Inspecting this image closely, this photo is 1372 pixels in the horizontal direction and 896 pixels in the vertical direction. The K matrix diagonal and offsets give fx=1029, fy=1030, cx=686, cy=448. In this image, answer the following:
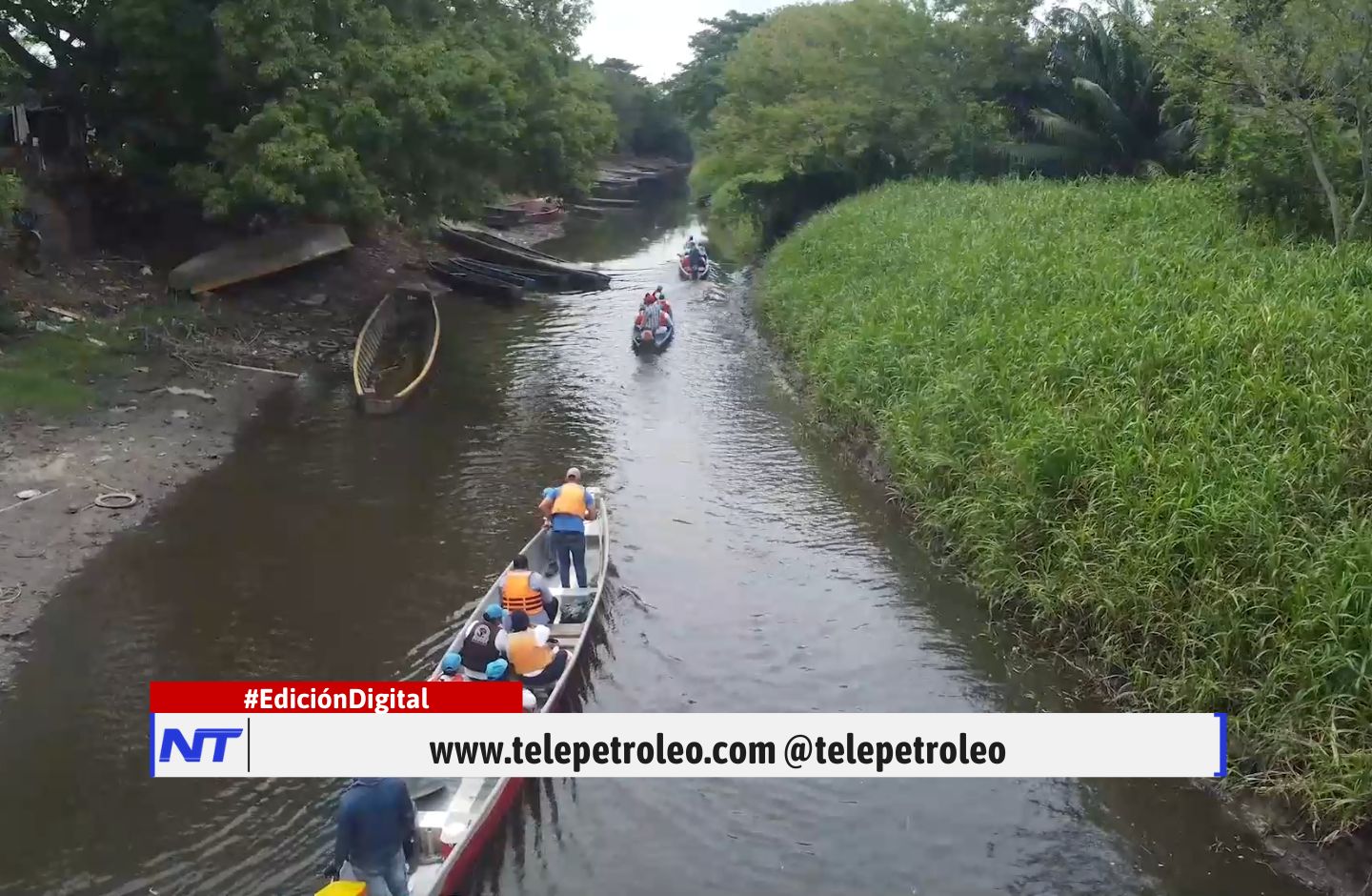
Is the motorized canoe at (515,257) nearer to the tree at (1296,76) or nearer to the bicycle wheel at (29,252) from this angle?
the bicycle wheel at (29,252)

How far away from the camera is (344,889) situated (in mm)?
6000

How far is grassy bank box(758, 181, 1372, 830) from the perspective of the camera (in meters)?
7.72

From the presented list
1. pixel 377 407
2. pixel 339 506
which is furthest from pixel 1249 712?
pixel 377 407

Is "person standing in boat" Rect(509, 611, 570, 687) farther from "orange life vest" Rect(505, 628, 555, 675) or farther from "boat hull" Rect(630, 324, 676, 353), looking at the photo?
"boat hull" Rect(630, 324, 676, 353)

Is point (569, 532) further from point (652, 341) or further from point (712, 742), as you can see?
point (652, 341)

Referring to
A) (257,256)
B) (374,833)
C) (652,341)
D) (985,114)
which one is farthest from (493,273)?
(374,833)

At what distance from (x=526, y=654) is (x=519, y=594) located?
0.75 m

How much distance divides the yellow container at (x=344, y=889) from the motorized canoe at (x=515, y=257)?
25.2 metres

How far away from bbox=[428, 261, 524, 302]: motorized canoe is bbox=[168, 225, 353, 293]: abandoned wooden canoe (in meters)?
4.16

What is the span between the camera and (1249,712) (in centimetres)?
786

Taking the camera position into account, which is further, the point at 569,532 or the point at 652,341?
the point at 652,341

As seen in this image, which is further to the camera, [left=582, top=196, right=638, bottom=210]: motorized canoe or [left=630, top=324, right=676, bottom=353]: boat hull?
[left=582, top=196, right=638, bottom=210]: motorized canoe

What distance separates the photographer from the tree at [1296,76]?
1385cm

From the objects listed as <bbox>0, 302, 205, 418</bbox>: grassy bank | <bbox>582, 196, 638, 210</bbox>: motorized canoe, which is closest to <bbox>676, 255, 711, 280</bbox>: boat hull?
<bbox>0, 302, 205, 418</bbox>: grassy bank
